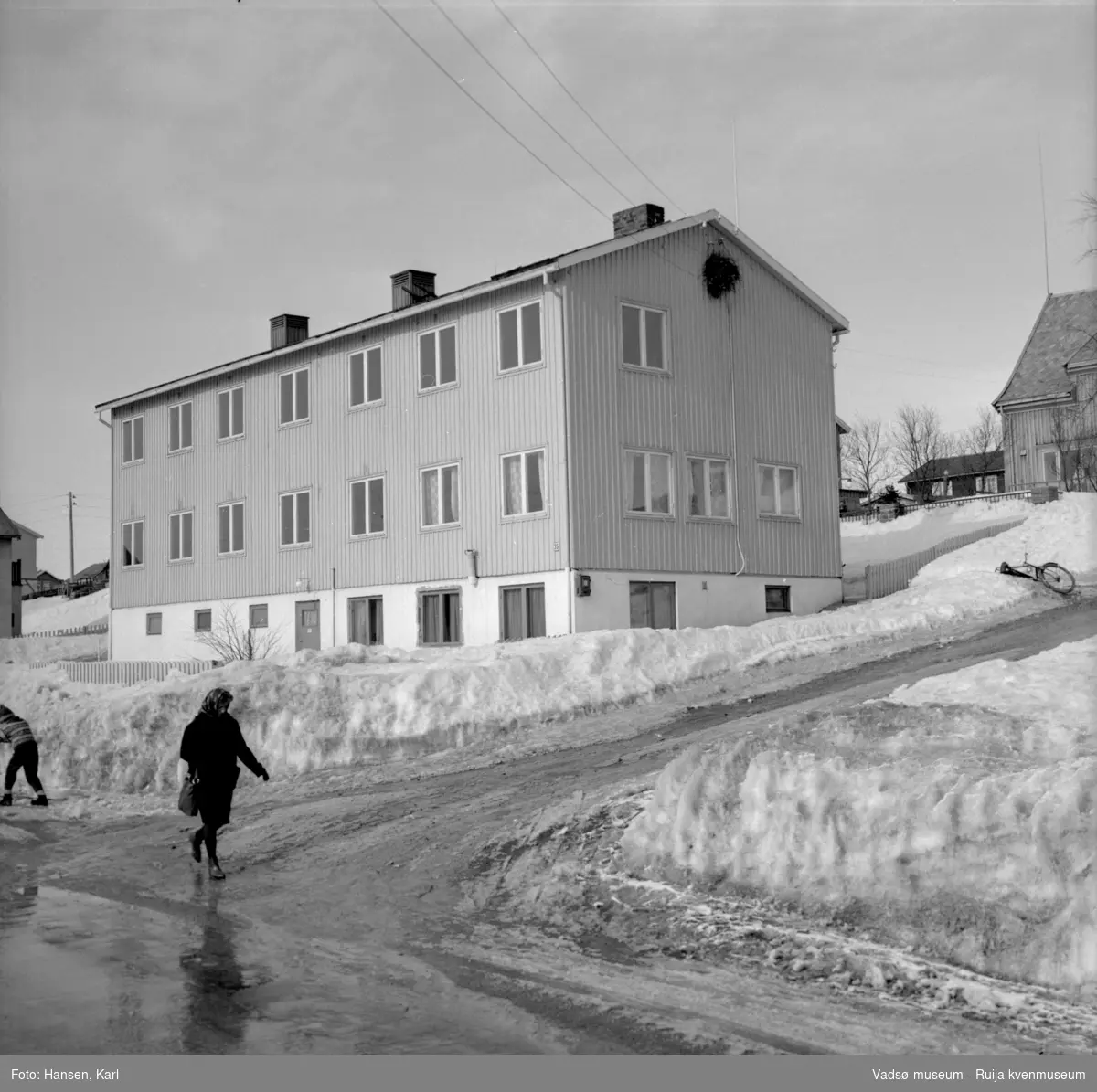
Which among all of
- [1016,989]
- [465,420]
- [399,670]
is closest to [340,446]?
[465,420]

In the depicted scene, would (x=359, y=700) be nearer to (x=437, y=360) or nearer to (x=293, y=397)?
(x=437, y=360)

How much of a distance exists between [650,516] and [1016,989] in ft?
64.7

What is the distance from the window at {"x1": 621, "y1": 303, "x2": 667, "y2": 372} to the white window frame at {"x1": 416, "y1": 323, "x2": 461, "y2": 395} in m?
3.76

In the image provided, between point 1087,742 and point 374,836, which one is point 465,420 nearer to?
point 374,836

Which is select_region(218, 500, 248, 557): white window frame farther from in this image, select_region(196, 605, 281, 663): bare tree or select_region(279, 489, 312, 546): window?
select_region(279, 489, 312, 546): window

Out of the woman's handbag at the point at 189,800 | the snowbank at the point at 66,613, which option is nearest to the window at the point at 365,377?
the woman's handbag at the point at 189,800

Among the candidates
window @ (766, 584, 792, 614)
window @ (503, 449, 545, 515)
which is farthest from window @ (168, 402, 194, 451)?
window @ (766, 584, 792, 614)

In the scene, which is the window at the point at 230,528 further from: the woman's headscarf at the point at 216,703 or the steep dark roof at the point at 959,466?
the steep dark roof at the point at 959,466

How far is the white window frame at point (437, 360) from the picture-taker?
1096 inches

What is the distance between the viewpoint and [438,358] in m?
28.3

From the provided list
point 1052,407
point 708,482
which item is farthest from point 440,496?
point 1052,407

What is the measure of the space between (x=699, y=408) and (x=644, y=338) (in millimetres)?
2095

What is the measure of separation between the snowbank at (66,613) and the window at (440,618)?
142 ft

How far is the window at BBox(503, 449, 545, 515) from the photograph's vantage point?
25875 mm
